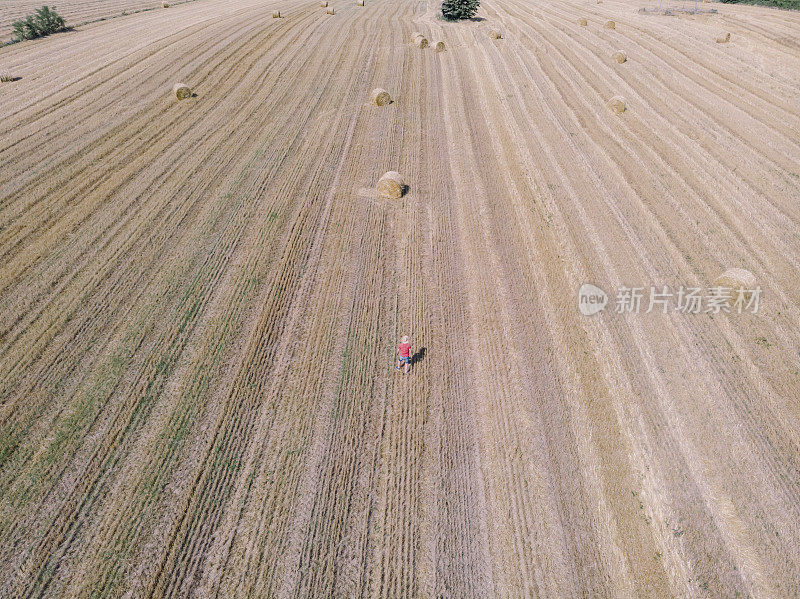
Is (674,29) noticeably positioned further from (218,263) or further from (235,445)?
(235,445)

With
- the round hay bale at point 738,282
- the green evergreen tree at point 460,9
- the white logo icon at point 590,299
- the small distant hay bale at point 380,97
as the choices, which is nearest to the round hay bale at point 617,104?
the small distant hay bale at point 380,97

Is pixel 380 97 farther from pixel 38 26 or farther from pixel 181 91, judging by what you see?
pixel 38 26

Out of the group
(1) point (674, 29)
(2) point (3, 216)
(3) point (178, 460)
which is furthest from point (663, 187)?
(1) point (674, 29)

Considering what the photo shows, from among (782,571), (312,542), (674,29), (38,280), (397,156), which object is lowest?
(782,571)

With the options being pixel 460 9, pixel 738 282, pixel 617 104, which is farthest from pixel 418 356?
pixel 460 9

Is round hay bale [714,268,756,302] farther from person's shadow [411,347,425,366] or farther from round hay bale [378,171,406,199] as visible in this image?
round hay bale [378,171,406,199]

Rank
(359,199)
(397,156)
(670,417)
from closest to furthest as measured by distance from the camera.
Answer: (670,417)
(359,199)
(397,156)
